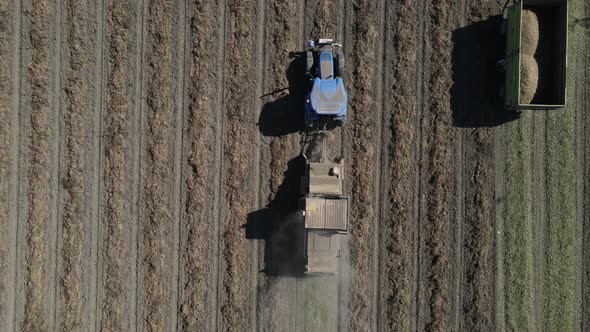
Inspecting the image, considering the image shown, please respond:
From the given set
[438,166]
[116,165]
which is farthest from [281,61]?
[116,165]

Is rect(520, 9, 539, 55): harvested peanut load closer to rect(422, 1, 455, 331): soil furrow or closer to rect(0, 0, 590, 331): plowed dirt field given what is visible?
rect(0, 0, 590, 331): plowed dirt field

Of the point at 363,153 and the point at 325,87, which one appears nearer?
the point at 325,87

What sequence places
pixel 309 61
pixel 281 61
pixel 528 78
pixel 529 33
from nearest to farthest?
pixel 528 78 < pixel 529 33 < pixel 309 61 < pixel 281 61

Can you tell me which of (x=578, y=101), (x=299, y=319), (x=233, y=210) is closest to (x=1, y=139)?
(x=233, y=210)

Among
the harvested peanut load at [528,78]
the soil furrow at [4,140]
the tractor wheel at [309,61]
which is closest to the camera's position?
the harvested peanut load at [528,78]

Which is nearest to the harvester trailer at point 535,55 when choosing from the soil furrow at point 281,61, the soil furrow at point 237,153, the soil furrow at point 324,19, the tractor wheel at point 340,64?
the tractor wheel at point 340,64

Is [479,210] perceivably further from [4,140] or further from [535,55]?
[4,140]

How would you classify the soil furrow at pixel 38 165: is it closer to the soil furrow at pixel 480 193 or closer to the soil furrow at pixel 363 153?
the soil furrow at pixel 363 153
